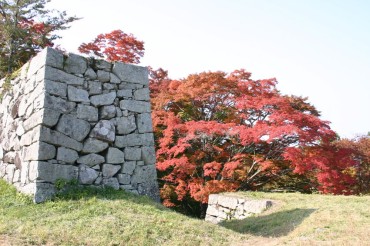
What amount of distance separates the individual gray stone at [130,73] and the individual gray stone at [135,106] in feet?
1.51

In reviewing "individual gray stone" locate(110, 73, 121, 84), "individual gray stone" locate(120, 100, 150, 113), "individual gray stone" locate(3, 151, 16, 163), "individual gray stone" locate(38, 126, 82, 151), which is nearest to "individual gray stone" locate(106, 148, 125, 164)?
"individual gray stone" locate(38, 126, 82, 151)

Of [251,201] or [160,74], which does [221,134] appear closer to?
[251,201]

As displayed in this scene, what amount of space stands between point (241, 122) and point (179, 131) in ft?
6.49

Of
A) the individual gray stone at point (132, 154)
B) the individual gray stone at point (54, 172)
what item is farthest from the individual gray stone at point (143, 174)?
the individual gray stone at point (54, 172)

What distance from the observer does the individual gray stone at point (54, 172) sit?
628 centimetres

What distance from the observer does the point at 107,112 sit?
23.5 feet

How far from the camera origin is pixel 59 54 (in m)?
6.93

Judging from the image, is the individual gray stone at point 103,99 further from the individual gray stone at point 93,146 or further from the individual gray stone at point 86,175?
the individual gray stone at point 86,175

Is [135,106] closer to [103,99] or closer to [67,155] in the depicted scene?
[103,99]

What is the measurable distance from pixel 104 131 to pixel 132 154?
745 millimetres

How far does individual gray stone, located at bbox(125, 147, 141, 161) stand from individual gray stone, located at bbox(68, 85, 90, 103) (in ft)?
4.18

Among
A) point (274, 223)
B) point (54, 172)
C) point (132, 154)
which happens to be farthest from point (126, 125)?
point (274, 223)

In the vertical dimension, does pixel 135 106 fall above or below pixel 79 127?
above

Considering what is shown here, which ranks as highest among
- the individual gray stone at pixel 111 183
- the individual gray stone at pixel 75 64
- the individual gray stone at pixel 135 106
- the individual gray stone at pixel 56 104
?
the individual gray stone at pixel 75 64
